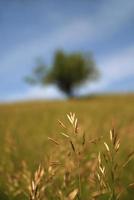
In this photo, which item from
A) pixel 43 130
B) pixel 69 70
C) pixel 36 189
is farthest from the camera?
pixel 69 70

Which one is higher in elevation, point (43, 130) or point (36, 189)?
point (36, 189)

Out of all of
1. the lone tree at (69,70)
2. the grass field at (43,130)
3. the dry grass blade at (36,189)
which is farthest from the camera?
the lone tree at (69,70)

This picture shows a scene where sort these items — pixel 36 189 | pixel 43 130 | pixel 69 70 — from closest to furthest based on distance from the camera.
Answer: pixel 36 189 < pixel 43 130 < pixel 69 70

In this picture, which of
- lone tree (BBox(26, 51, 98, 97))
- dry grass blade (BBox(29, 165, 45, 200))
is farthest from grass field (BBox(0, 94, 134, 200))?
lone tree (BBox(26, 51, 98, 97))

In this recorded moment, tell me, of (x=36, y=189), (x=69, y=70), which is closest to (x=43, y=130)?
(x=36, y=189)

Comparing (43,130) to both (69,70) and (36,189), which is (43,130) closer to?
(36,189)

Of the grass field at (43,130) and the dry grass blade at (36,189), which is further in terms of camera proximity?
the grass field at (43,130)

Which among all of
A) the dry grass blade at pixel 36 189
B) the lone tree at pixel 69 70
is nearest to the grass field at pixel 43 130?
the dry grass blade at pixel 36 189

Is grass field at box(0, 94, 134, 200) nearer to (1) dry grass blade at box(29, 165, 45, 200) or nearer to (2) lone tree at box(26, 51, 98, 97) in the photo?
(1) dry grass blade at box(29, 165, 45, 200)

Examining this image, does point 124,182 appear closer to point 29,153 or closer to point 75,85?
point 29,153

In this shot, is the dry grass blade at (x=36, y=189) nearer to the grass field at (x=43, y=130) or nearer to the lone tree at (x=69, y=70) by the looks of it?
the grass field at (x=43, y=130)

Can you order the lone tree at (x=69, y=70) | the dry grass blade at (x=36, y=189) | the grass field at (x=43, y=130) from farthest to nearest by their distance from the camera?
the lone tree at (x=69, y=70) < the grass field at (x=43, y=130) < the dry grass blade at (x=36, y=189)

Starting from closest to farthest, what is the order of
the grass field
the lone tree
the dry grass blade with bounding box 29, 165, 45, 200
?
the dry grass blade with bounding box 29, 165, 45, 200 → the grass field → the lone tree
